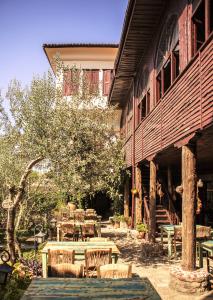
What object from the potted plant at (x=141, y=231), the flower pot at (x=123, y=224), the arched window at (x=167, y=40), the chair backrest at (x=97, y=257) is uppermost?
the arched window at (x=167, y=40)

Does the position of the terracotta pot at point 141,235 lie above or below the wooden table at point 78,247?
below

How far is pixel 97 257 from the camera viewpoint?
289 inches

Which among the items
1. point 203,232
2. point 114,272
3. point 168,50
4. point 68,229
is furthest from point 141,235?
point 114,272

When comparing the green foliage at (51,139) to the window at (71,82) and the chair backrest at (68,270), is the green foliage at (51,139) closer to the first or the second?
the window at (71,82)

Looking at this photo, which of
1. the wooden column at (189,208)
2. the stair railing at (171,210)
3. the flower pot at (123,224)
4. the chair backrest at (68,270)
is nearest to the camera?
the chair backrest at (68,270)

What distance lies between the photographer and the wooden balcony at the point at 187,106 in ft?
22.1

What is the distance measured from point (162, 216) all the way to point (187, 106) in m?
9.06

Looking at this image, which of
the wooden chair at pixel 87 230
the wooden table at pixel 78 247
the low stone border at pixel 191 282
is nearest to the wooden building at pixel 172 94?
the low stone border at pixel 191 282

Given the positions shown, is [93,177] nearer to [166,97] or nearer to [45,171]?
[45,171]

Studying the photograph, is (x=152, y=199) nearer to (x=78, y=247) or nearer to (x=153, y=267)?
(x=153, y=267)

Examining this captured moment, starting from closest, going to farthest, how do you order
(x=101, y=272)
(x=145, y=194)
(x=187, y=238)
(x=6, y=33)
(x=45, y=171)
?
1. (x=101, y=272)
2. (x=187, y=238)
3. (x=6, y=33)
4. (x=45, y=171)
5. (x=145, y=194)

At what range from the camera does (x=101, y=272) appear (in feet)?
18.2

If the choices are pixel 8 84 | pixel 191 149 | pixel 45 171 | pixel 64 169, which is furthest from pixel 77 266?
pixel 8 84

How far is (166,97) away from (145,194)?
8.67 meters
